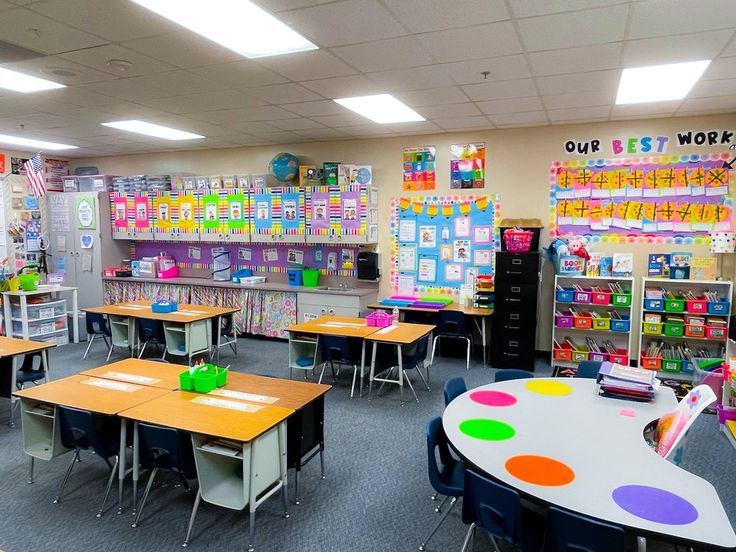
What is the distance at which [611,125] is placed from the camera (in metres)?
5.76

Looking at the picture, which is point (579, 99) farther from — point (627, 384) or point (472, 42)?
point (627, 384)

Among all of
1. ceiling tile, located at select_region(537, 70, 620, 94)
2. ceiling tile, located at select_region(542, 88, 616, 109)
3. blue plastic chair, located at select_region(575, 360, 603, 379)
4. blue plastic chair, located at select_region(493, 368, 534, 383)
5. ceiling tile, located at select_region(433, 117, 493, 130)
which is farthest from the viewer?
ceiling tile, located at select_region(433, 117, 493, 130)

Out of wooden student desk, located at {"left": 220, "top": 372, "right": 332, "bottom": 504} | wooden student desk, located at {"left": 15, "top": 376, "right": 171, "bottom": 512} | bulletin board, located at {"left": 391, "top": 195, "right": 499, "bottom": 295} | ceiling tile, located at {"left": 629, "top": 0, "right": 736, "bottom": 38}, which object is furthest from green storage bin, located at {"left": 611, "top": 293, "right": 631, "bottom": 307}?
wooden student desk, located at {"left": 15, "top": 376, "right": 171, "bottom": 512}

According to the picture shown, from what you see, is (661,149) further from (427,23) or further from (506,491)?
(506,491)

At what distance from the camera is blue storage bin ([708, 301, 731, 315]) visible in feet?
17.0

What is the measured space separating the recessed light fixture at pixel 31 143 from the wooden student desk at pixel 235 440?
6.42m

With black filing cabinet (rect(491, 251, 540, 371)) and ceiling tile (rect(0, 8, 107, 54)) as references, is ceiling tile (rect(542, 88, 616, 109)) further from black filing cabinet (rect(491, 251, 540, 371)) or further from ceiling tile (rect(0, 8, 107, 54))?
ceiling tile (rect(0, 8, 107, 54))

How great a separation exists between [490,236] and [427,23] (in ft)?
12.5

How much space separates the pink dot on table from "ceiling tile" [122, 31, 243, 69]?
118 inches

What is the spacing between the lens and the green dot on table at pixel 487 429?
96.9 inches

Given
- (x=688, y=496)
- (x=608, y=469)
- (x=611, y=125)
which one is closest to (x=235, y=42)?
(x=608, y=469)

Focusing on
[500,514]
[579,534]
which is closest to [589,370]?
[500,514]

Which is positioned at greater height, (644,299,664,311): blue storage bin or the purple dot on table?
(644,299,664,311): blue storage bin

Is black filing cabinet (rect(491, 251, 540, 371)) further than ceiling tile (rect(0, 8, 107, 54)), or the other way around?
black filing cabinet (rect(491, 251, 540, 371))
